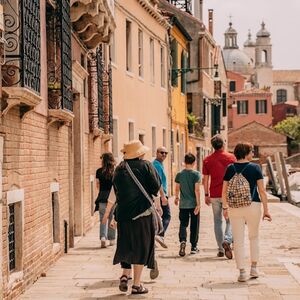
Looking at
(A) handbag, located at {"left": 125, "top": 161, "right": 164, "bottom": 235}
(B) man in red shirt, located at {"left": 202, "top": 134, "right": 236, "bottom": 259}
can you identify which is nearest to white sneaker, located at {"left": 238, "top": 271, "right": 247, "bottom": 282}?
(A) handbag, located at {"left": 125, "top": 161, "right": 164, "bottom": 235}

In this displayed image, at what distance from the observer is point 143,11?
89.5ft

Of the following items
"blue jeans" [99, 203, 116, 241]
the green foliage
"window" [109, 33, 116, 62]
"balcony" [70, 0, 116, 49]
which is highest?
the green foliage

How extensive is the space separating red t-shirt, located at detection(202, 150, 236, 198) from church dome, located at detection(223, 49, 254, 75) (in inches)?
5856

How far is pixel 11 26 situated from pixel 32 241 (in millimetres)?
2561

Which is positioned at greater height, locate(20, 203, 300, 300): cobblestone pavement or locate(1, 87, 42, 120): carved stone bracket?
locate(1, 87, 42, 120): carved stone bracket

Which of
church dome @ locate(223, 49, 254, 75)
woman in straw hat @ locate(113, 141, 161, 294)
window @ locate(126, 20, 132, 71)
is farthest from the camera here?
church dome @ locate(223, 49, 254, 75)

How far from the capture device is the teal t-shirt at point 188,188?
13.1 m

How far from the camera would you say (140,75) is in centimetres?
2712

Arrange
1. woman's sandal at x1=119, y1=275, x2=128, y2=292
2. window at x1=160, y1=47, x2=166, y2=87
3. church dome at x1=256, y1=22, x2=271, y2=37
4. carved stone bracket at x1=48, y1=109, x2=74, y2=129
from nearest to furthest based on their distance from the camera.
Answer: woman's sandal at x1=119, y1=275, x2=128, y2=292 → carved stone bracket at x1=48, y1=109, x2=74, y2=129 → window at x1=160, y1=47, x2=166, y2=87 → church dome at x1=256, y1=22, x2=271, y2=37

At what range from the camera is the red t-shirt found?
506 inches

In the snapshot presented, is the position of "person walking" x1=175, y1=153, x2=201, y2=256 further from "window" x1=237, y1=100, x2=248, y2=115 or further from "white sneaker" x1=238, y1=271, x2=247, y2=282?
"window" x1=237, y1=100, x2=248, y2=115

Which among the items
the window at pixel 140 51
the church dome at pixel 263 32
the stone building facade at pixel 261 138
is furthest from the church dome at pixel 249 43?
the window at pixel 140 51

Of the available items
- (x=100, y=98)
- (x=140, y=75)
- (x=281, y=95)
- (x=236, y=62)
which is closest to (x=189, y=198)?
(x=100, y=98)

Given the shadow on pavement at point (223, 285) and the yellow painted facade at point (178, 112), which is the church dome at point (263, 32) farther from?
the shadow on pavement at point (223, 285)
